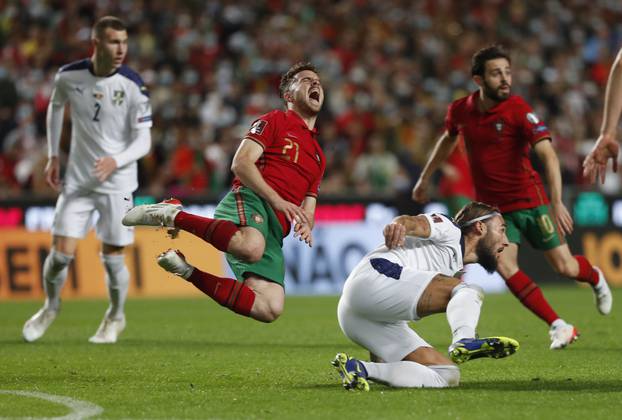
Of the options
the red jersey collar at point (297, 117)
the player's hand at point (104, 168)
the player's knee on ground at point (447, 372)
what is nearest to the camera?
the player's knee on ground at point (447, 372)

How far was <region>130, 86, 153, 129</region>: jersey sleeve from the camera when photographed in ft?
31.1

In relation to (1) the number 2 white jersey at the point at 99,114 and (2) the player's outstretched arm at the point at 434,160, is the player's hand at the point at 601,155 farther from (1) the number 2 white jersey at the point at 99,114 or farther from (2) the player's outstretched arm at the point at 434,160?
(1) the number 2 white jersey at the point at 99,114

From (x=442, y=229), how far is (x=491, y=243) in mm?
467

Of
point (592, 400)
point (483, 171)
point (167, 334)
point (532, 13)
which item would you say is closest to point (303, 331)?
point (167, 334)

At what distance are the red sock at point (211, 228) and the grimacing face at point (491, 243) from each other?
60.3 inches

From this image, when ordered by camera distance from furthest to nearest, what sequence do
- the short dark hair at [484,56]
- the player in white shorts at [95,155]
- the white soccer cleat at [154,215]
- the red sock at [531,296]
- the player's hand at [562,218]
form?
the player in white shorts at [95,155]
the short dark hair at [484,56]
the red sock at [531,296]
the player's hand at [562,218]
the white soccer cleat at [154,215]

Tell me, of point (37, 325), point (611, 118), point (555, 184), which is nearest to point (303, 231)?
point (611, 118)

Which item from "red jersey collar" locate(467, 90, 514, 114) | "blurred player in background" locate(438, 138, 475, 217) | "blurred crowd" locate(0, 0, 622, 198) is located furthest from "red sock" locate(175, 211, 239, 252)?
"blurred crowd" locate(0, 0, 622, 198)

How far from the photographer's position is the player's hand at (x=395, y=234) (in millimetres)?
6238

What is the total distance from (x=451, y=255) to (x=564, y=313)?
20.1ft

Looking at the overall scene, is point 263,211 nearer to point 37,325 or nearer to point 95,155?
point 95,155

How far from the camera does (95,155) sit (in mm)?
9547

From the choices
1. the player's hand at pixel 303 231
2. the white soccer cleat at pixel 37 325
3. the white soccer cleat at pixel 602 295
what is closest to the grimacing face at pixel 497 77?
the white soccer cleat at pixel 602 295

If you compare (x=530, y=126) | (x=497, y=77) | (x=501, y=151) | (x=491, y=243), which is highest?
(x=497, y=77)
